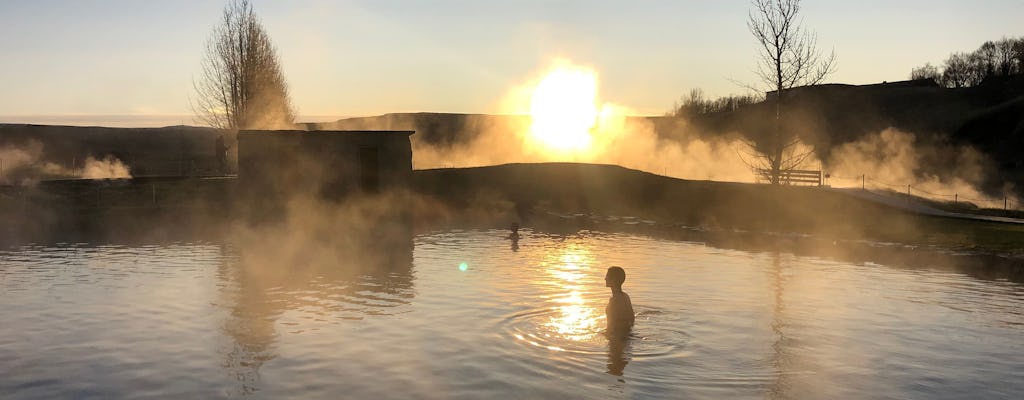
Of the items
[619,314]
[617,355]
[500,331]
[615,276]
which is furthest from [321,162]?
[617,355]

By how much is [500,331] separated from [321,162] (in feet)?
78.3

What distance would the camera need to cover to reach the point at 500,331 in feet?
45.6

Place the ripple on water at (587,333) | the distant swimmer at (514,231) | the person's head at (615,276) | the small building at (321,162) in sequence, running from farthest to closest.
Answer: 1. the small building at (321,162)
2. the distant swimmer at (514,231)
3. the person's head at (615,276)
4. the ripple on water at (587,333)

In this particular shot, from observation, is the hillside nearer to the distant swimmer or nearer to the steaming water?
the distant swimmer

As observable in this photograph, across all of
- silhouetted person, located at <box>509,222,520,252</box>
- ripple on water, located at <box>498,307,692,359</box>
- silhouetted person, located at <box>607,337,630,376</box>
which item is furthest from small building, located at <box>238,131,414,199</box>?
silhouetted person, located at <box>607,337,630,376</box>

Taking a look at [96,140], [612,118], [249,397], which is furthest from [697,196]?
[96,140]

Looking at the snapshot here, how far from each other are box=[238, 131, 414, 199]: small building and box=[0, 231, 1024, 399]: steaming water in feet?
42.5

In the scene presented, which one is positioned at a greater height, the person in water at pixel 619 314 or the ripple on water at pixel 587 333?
the person in water at pixel 619 314

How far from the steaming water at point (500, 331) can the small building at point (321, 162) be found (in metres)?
12.9

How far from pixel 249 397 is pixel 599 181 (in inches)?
1339

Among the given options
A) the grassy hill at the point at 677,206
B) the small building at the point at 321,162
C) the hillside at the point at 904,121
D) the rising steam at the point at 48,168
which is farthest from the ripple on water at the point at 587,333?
the hillside at the point at 904,121

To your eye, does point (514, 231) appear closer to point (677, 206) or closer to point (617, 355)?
point (677, 206)

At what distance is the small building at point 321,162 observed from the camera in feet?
115

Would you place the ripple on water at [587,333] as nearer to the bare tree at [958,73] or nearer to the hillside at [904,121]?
the hillside at [904,121]
